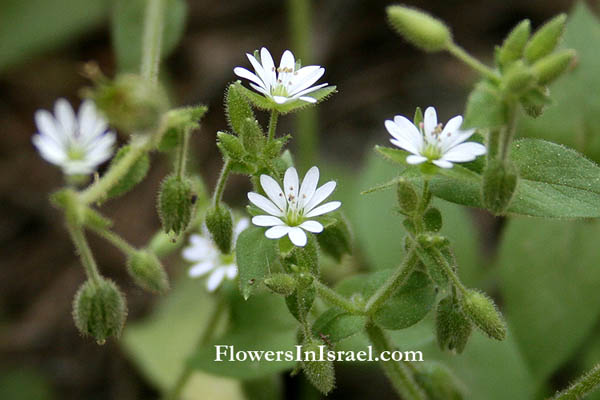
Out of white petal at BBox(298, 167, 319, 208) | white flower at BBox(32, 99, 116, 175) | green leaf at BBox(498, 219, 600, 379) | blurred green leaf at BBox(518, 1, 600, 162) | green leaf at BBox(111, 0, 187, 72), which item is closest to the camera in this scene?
white petal at BBox(298, 167, 319, 208)

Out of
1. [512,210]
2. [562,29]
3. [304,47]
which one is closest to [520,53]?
[562,29]

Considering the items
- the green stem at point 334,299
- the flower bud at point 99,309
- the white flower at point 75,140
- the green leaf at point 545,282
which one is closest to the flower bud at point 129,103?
the white flower at point 75,140

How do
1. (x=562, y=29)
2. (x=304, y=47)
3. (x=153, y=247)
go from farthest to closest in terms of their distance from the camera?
(x=304, y=47)
(x=153, y=247)
(x=562, y=29)

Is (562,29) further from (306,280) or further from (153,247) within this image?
(153,247)

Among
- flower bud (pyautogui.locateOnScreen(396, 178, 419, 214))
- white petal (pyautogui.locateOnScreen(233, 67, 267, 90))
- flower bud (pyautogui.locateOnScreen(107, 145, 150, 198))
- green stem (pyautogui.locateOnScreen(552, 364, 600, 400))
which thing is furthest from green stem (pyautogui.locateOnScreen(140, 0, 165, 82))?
green stem (pyautogui.locateOnScreen(552, 364, 600, 400))

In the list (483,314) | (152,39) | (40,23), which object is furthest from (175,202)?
(40,23)

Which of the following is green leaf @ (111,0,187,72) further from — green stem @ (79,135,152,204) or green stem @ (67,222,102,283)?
green stem @ (67,222,102,283)

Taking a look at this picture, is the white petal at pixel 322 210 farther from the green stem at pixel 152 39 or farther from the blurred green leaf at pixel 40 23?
the blurred green leaf at pixel 40 23

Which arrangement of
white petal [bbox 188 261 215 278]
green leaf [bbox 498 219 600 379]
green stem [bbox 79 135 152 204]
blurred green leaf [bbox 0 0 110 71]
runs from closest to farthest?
green stem [bbox 79 135 152 204], white petal [bbox 188 261 215 278], green leaf [bbox 498 219 600 379], blurred green leaf [bbox 0 0 110 71]

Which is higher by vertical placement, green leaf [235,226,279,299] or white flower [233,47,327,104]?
white flower [233,47,327,104]
